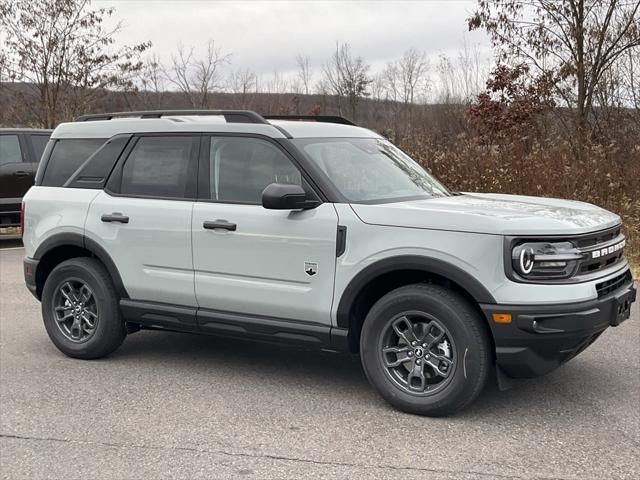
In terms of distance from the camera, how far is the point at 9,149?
524 inches

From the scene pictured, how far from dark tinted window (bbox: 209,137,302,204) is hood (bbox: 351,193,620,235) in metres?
0.65

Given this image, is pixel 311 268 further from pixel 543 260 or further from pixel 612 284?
pixel 612 284

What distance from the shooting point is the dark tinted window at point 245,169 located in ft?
16.4

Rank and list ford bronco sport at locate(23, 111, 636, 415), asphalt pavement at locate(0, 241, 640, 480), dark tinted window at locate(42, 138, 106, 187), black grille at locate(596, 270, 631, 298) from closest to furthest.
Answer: asphalt pavement at locate(0, 241, 640, 480)
ford bronco sport at locate(23, 111, 636, 415)
black grille at locate(596, 270, 631, 298)
dark tinted window at locate(42, 138, 106, 187)

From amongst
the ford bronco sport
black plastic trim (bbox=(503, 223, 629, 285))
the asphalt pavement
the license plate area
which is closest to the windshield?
the ford bronco sport

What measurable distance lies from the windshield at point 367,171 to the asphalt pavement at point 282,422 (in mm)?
Result: 1309

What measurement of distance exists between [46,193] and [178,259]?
1.50 metres

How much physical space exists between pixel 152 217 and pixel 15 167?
29.4 ft

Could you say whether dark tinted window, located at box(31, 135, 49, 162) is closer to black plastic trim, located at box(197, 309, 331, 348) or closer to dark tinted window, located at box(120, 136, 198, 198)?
dark tinted window, located at box(120, 136, 198, 198)

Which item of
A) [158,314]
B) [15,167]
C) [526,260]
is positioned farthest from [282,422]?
[15,167]

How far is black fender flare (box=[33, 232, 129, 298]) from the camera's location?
18.4 feet

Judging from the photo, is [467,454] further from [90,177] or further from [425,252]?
[90,177]

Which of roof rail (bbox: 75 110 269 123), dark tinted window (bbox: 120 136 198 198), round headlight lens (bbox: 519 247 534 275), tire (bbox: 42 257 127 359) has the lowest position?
tire (bbox: 42 257 127 359)

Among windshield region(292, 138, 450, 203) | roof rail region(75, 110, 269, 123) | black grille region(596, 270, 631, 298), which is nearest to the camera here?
black grille region(596, 270, 631, 298)
